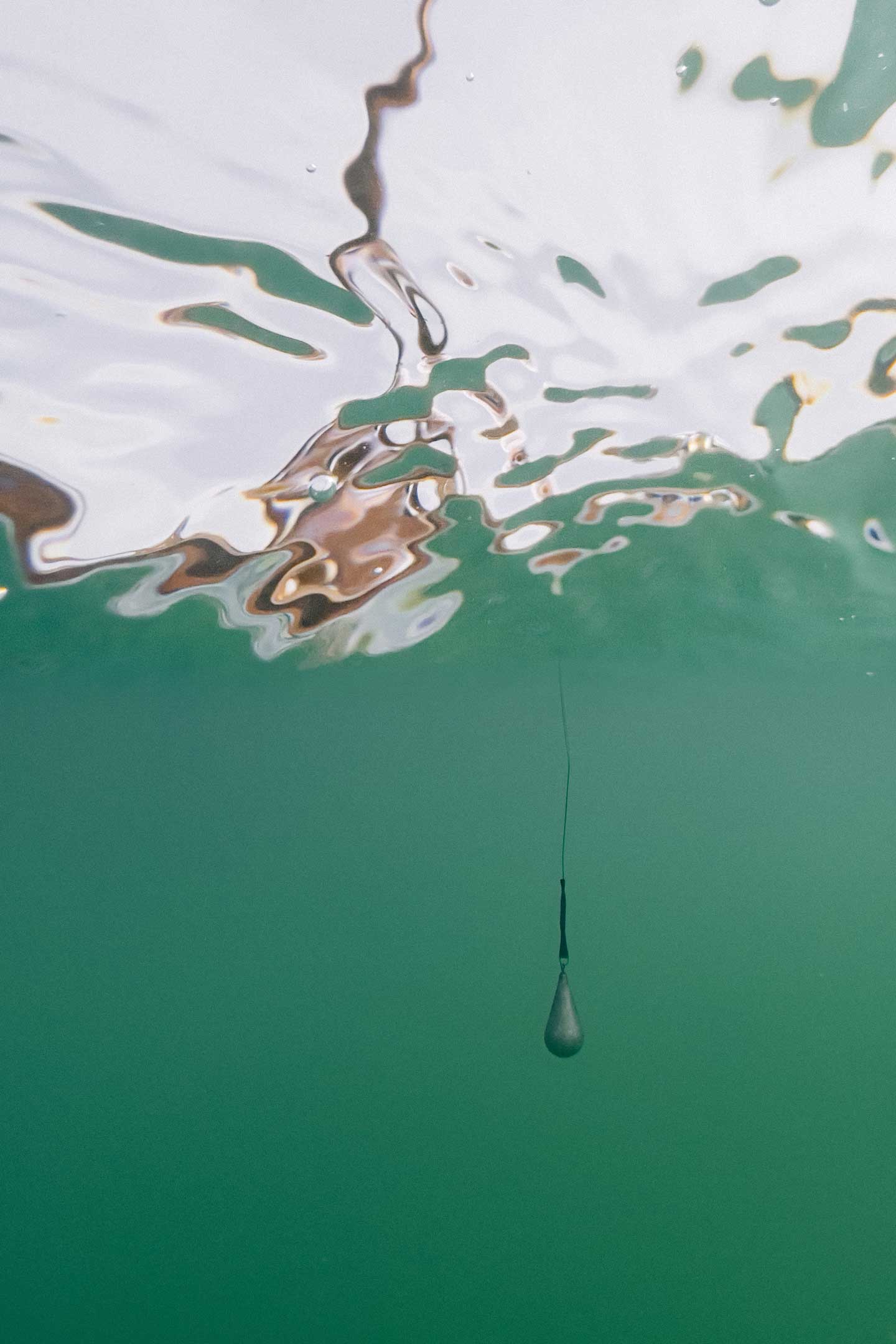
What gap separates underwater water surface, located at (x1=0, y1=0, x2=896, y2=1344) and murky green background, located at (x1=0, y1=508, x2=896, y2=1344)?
182 mm

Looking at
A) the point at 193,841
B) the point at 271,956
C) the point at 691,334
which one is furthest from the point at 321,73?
the point at 271,956

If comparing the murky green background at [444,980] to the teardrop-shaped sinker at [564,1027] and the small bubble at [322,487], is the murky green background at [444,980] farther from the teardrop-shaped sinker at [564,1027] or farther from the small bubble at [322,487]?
the teardrop-shaped sinker at [564,1027]

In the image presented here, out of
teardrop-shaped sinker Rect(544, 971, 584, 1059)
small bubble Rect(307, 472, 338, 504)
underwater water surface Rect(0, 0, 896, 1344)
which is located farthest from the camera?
small bubble Rect(307, 472, 338, 504)

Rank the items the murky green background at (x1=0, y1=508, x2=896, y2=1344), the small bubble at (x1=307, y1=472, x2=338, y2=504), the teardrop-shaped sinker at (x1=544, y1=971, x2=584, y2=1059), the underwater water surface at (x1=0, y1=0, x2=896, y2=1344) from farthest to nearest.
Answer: the murky green background at (x1=0, y1=508, x2=896, y2=1344) → the small bubble at (x1=307, y1=472, x2=338, y2=504) → the teardrop-shaped sinker at (x1=544, y1=971, x2=584, y2=1059) → the underwater water surface at (x1=0, y1=0, x2=896, y2=1344)

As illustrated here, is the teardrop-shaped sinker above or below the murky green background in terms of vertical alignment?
above

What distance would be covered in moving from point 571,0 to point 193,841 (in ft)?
72.1

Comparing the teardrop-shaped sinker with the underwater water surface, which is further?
the teardrop-shaped sinker

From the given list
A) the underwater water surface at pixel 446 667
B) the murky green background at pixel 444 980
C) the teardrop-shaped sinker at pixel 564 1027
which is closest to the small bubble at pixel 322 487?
the underwater water surface at pixel 446 667

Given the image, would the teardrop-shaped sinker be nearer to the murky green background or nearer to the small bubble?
the small bubble

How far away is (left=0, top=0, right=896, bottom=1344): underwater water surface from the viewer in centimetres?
386

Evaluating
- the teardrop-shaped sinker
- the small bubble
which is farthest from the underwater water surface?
the teardrop-shaped sinker

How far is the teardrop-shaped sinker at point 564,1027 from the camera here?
17.5 ft

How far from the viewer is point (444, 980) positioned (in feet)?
104

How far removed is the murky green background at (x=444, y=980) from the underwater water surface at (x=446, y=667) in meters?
0.18
